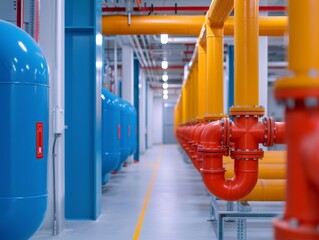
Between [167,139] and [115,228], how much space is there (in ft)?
110

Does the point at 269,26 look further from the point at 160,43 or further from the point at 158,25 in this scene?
the point at 160,43

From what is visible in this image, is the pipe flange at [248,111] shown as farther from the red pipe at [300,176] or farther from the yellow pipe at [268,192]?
the red pipe at [300,176]

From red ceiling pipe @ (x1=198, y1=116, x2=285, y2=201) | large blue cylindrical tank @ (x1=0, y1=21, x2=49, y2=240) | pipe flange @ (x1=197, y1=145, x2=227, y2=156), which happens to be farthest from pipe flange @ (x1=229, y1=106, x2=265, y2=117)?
large blue cylindrical tank @ (x1=0, y1=21, x2=49, y2=240)

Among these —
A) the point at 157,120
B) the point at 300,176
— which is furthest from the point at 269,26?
the point at 157,120

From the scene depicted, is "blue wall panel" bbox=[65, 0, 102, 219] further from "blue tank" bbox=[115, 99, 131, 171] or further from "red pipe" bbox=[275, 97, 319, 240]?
"red pipe" bbox=[275, 97, 319, 240]

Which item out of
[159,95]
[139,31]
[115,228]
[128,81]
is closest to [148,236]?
[115,228]

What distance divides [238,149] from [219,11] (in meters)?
2.84

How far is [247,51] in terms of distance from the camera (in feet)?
15.9

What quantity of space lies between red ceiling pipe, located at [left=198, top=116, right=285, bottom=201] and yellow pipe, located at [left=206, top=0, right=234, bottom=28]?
2102mm

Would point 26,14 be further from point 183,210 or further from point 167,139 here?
point 167,139

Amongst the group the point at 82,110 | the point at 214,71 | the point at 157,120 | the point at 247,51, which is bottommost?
the point at 82,110

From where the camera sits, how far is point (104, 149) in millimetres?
9281

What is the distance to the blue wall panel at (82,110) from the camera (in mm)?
7480

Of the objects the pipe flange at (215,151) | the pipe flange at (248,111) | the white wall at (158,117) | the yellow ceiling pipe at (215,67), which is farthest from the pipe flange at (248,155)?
the white wall at (158,117)
